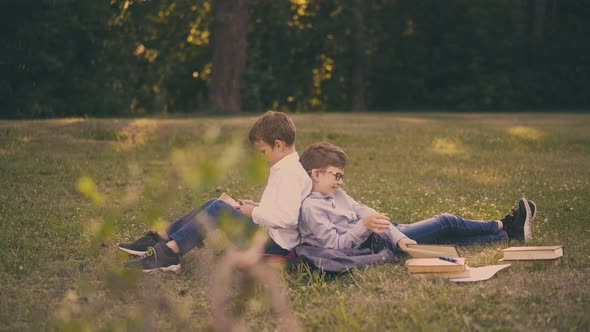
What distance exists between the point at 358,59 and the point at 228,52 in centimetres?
959

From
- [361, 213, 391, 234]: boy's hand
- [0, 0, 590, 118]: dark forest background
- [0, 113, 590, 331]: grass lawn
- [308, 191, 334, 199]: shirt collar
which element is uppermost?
[0, 0, 590, 118]: dark forest background

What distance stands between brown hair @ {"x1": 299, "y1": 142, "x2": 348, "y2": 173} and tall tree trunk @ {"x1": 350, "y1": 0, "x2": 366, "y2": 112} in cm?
2524

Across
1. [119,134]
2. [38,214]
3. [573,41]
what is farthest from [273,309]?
[573,41]

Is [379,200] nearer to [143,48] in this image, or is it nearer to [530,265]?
[530,265]

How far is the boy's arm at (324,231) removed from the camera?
5.30 m

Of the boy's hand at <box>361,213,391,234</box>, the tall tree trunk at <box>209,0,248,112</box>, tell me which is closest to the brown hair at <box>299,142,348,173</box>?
the boy's hand at <box>361,213,391,234</box>

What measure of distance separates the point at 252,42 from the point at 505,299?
25.3m

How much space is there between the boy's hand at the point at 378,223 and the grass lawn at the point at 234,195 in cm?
30

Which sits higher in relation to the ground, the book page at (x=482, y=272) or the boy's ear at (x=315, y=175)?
the boy's ear at (x=315, y=175)

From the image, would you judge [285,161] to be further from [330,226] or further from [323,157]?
[330,226]

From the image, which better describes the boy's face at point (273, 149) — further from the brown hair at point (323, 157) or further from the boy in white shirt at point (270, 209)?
the brown hair at point (323, 157)

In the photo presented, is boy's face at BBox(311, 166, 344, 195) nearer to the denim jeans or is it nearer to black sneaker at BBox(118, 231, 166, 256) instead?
the denim jeans

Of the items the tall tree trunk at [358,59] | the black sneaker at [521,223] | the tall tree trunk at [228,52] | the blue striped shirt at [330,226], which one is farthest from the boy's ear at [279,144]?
the tall tree trunk at [358,59]

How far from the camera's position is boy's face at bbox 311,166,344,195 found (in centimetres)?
548
